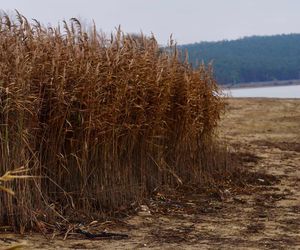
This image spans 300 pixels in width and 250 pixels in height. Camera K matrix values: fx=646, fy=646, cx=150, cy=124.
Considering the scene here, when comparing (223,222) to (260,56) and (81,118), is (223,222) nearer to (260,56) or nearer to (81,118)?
(81,118)

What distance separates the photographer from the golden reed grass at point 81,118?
5.94 m

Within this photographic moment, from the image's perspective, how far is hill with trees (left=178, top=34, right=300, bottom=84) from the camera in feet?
120

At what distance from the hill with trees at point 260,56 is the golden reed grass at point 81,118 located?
25035 millimetres

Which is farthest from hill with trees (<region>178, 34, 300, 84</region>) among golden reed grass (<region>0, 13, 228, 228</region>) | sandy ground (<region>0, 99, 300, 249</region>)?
golden reed grass (<region>0, 13, 228, 228</region>)

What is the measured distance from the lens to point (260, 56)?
142ft

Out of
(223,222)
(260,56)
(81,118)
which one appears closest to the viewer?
(81,118)

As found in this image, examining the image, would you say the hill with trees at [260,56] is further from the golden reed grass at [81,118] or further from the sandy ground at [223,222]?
the golden reed grass at [81,118]

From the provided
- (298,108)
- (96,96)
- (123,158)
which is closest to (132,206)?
(123,158)

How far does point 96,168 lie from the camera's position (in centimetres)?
676

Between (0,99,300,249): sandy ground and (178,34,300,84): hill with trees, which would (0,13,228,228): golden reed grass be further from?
(178,34,300,84): hill with trees

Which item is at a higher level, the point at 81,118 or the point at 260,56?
the point at 260,56

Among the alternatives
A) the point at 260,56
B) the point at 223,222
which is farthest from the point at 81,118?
the point at 260,56

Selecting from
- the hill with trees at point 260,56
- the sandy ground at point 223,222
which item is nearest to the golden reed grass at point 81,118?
the sandy ground at point 223,222

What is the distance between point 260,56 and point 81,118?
37888 millimetres
